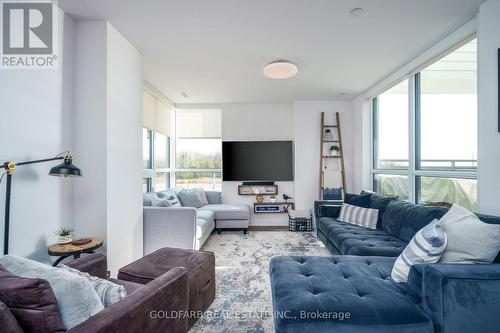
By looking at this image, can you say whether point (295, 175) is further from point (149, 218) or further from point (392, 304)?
point (392, 304)

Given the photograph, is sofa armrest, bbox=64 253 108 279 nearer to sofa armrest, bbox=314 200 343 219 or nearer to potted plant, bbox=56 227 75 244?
potted plant, bbox=56 227 75 244

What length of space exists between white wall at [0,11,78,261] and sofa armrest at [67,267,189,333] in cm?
125

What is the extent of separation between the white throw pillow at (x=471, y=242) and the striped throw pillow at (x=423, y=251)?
72mm

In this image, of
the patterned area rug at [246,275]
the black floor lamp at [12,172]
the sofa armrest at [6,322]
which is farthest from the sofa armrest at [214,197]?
the sofa armrest at [6,322]

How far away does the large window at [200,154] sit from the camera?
5.18 meters

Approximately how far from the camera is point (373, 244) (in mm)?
2383

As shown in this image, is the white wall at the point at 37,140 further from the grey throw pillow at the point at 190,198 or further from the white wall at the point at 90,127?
the grey throw pillow at the point at 190,198

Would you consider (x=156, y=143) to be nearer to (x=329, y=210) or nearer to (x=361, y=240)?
(x=329, y=210)

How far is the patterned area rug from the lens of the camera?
1847 millimetres

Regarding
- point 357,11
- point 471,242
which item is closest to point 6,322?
point 471,242

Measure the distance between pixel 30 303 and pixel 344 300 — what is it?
1448mm

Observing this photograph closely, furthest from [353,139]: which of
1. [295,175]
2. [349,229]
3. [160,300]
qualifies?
[160,300]

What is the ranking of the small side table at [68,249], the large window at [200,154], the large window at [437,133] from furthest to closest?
the large window at [200,154], the large window at [437,133], the small side table at [68,249]

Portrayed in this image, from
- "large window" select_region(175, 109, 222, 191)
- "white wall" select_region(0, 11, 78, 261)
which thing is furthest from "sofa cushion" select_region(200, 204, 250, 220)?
"white wall" select_region(0, 11, 78, 261)
